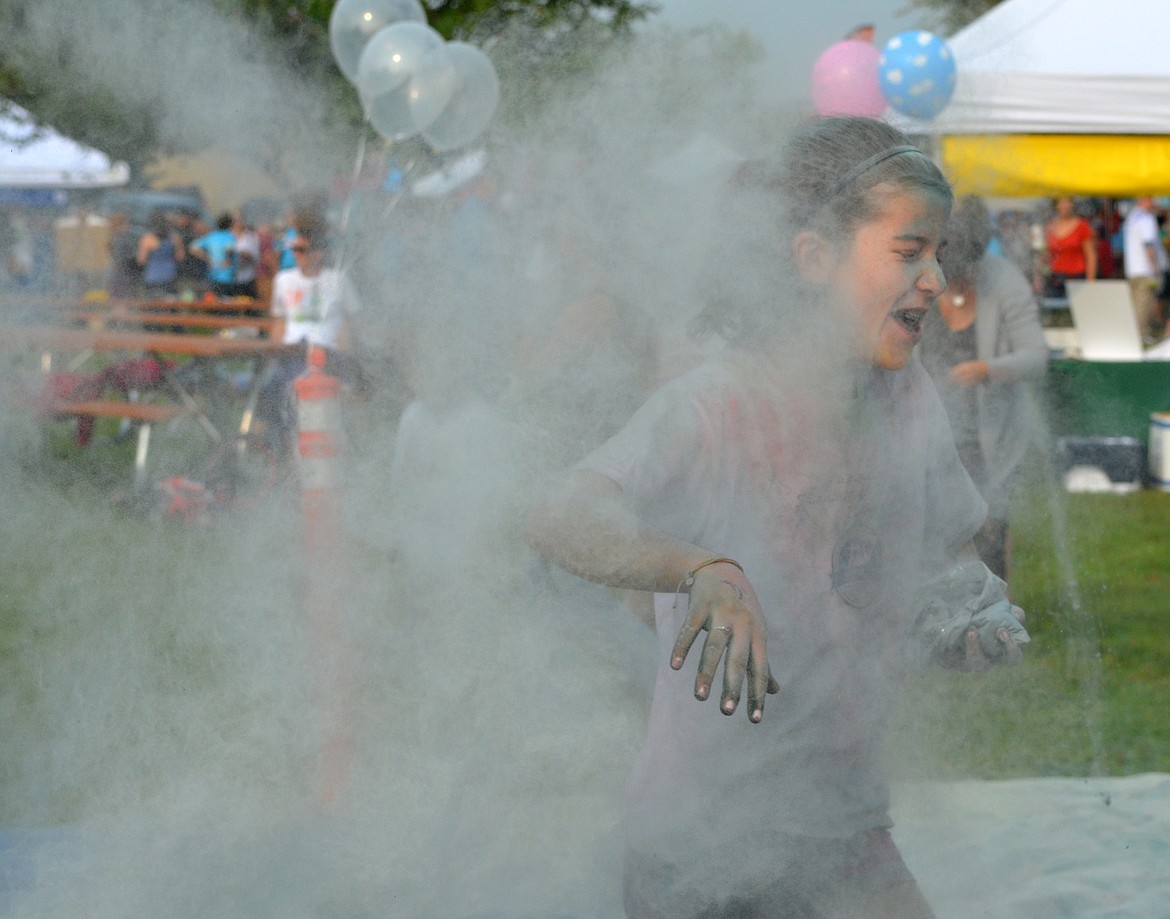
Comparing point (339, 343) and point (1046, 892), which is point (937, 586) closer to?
point (1046, 892)

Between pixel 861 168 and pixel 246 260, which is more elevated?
pixel 861 168

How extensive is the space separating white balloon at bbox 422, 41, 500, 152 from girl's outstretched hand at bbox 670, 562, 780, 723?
1.84 metres

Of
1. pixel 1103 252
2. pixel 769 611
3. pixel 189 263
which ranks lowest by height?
pixel 189 263

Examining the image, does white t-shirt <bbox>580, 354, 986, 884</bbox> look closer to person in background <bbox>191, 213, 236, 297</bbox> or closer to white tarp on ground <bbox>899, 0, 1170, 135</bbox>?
white tarp on ground <bbox>899, 0, 1170, 135</bbox>

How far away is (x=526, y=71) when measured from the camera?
254 centimetres

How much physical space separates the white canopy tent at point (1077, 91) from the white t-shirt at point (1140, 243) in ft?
14.5

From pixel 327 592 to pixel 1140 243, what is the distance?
10.9m

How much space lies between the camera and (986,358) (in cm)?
425

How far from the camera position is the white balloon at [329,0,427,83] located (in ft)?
20.3

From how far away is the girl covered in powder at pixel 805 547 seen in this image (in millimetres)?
1645

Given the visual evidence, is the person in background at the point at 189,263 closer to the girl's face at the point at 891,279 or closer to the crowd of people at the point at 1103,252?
the crowd of people at the point at 1103,252

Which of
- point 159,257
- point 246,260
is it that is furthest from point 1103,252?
point 159,257

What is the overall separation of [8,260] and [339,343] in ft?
2.91

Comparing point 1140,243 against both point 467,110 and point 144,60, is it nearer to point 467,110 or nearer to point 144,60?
point 467,110
